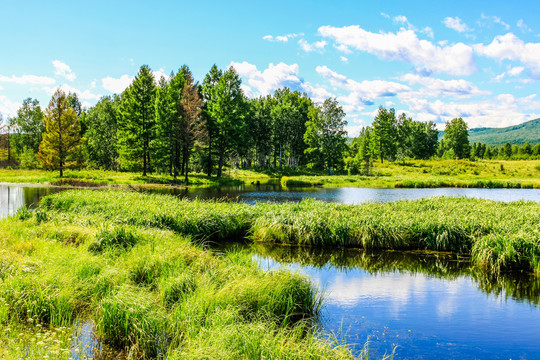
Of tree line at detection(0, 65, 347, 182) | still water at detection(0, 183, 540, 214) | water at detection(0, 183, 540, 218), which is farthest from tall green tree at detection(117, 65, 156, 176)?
still water at detection(0, 183, 540, 214)

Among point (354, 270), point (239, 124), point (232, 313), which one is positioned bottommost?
point (354, 270)

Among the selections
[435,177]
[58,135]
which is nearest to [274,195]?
[58,135]

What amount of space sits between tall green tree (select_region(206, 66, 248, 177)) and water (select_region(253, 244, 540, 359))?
135 ft

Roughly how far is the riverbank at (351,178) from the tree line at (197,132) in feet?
9.45

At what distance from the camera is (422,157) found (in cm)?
10019

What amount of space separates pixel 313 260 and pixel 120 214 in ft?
29.8

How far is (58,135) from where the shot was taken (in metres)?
46.9


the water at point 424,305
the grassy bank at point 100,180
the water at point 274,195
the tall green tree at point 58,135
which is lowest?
the water at point 424,305

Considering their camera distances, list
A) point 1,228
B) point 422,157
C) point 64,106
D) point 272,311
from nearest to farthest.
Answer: point 272,311 < point 1,228 < point 64,106 < point 422,157

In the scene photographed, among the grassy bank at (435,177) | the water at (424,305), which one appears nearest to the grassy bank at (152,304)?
the water at (424,305)

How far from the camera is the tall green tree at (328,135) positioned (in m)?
68.4

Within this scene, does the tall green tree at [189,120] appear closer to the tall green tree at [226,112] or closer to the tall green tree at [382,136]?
the tall green tree at [226,112]

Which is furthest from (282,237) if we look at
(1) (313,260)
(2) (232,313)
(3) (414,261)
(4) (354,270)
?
(2) (232,313)

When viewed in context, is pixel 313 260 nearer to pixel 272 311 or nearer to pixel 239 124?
pixel 272 311
